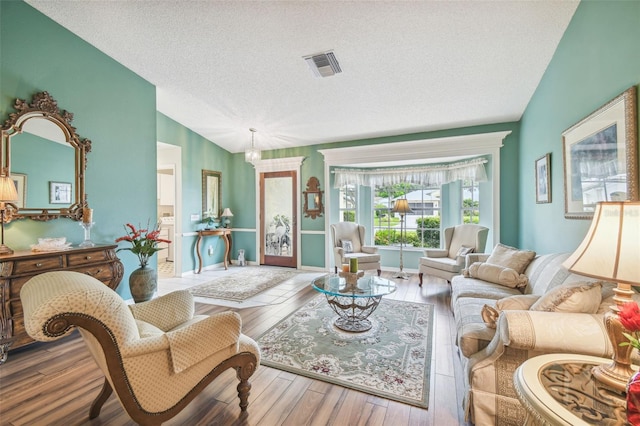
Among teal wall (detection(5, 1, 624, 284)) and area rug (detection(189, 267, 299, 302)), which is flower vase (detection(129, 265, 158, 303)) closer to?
teal wall (detection(5, 1, 624, 284))

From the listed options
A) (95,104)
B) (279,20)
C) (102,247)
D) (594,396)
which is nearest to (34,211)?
(102,247)

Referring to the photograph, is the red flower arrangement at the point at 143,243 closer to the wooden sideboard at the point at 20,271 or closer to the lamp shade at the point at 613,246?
the wooden sideboard at the point at 20,271

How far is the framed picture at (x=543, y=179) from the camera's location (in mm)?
2861

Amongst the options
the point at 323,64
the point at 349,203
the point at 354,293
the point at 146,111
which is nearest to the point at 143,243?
the point at 146,111

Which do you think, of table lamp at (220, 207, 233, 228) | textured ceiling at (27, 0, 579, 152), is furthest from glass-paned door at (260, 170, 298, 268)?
textured ceiling at (27, 0, 579, 152)

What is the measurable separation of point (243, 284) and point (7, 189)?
9.61ft

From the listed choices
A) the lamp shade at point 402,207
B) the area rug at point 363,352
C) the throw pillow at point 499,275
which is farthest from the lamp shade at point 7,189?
the lamp shade at point 402,207

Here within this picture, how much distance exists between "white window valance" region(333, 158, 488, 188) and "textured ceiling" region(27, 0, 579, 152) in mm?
793

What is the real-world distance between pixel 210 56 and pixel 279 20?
1093 mm

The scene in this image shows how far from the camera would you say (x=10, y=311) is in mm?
2266

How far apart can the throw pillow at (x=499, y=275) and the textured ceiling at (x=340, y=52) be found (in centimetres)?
215

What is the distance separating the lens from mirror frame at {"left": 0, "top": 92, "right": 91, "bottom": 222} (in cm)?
255

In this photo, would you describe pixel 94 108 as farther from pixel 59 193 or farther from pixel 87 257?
pixel 87 257

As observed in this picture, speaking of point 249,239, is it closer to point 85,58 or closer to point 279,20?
point 85,58
